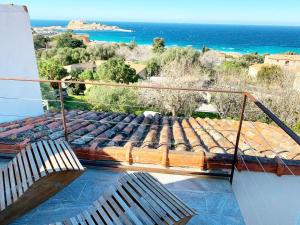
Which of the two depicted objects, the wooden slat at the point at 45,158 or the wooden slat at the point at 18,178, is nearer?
the wooden slat at the point at 18,178

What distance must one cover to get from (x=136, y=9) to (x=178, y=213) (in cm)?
7598

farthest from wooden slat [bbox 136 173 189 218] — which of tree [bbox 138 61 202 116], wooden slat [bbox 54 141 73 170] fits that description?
tree [bbox 138 61 202 116]

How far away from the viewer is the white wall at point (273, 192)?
2.69 meters

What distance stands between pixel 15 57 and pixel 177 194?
16.1 feet

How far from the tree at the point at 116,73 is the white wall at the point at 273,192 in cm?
1922

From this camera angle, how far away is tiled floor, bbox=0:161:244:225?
8.05ft

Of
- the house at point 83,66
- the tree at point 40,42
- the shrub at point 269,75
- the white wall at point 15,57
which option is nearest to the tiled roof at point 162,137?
the white wall at point 15,57

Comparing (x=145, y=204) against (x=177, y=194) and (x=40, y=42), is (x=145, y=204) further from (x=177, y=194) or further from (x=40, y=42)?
(x=40, y=42)

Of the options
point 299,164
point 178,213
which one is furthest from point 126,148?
point 299,164

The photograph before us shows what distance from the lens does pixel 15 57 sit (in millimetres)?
5809

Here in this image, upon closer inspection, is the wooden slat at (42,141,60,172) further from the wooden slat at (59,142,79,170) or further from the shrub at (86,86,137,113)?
the shrub at (86,86,137,113)

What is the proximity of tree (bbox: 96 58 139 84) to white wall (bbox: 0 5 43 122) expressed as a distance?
50.0ft

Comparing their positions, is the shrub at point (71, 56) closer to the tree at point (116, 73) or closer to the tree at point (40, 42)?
the tree at point (40, 42)

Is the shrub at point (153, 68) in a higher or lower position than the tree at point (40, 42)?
lower
